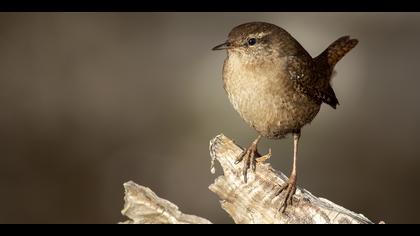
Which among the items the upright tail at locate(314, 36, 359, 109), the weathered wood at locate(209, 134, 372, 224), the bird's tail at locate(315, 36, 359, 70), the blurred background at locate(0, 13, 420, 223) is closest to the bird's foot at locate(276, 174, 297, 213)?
the weathered wood at locate(209, 134, 372, 224)

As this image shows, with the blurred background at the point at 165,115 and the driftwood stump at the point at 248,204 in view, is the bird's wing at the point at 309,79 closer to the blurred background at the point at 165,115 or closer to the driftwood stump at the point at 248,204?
the driftwood stump at the point at 248,204

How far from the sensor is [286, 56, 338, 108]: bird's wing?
509cm

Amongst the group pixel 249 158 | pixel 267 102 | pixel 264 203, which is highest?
pixel 267 102

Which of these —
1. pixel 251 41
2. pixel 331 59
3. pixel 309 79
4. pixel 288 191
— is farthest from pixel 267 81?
pixel 331 59

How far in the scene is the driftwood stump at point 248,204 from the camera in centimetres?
395

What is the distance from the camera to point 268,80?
4.91m

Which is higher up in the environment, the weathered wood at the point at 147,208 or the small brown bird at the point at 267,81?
the small brown bird at the point at 267,81

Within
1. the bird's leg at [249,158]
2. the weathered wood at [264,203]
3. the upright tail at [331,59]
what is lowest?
the weathered wood at [264,203]

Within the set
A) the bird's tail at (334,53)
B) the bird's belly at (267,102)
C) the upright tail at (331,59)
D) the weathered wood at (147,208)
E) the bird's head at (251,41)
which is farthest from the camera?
the bird's tail at (334,53)

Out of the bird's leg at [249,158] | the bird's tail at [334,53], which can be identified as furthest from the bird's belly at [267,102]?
the bird's tail at [334,53]

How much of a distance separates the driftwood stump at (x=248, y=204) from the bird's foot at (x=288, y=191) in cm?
3

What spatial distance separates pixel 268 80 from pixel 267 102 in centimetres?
14

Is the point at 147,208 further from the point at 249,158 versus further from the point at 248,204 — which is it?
the point at 249,158

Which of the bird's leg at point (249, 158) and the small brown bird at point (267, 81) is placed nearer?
the bird's leg at point (249, 158)
